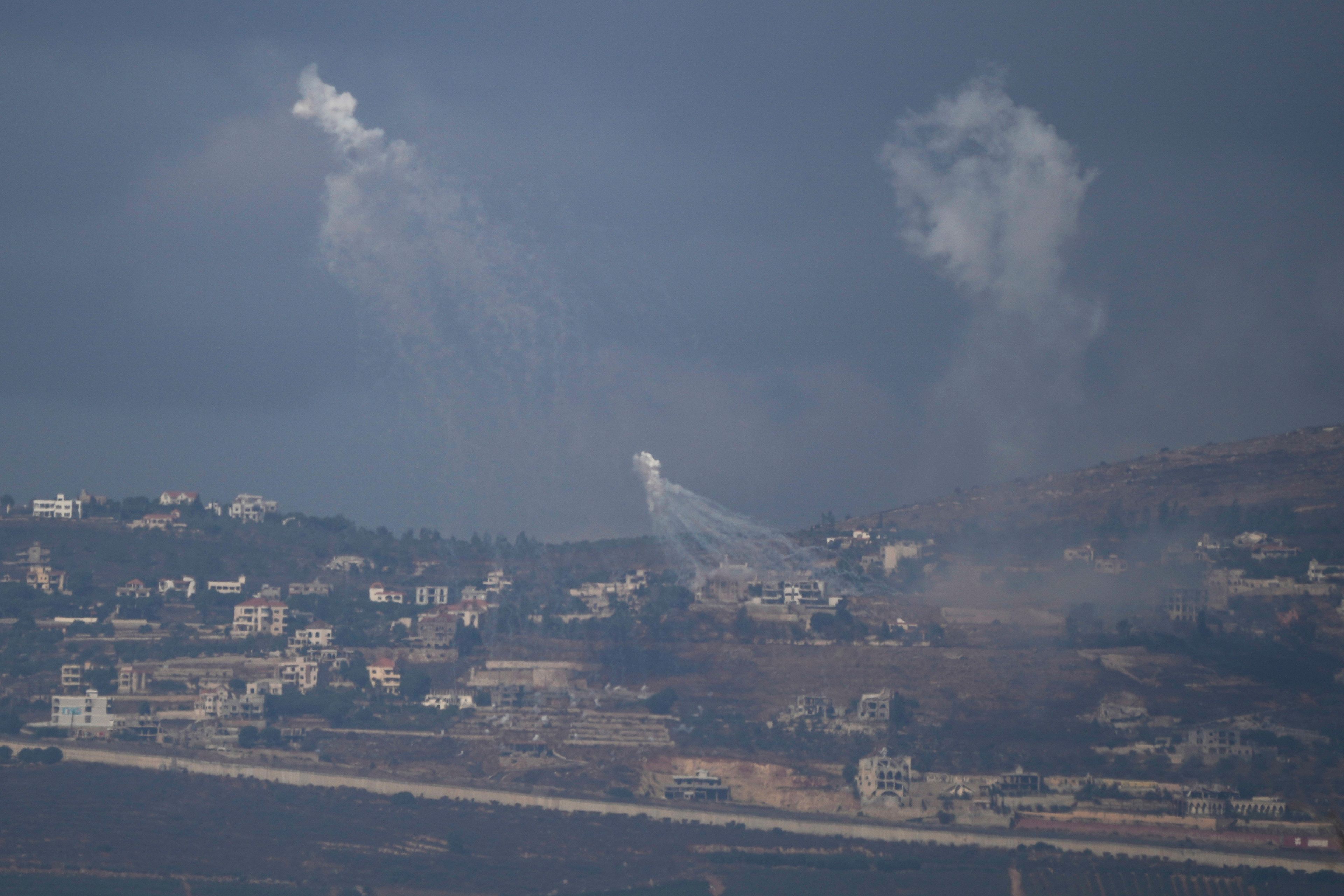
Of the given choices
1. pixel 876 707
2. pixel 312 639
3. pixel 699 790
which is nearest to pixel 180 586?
pixel 312 639

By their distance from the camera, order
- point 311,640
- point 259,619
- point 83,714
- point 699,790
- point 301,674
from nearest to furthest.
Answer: point 699,790 < point 83,714 < point 301,674 < point 311,640 < point 259,619

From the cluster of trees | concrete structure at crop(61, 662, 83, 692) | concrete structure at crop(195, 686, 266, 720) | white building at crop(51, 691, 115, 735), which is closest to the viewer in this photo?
the cluster of trees

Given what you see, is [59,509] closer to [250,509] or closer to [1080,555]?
[250,509]

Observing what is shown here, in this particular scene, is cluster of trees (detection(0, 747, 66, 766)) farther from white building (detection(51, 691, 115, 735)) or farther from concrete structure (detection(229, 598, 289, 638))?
concrete structure (detection(229, 598, 289, 638))

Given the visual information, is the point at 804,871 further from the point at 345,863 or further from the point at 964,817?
the point at 345,863

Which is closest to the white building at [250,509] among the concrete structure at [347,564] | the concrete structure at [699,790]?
the concrete structure at [347,564]

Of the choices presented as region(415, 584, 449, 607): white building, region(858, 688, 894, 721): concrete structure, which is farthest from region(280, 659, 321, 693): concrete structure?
region(858, 688, 894, 721): concrete structure

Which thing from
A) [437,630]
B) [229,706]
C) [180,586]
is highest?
[180,586]
